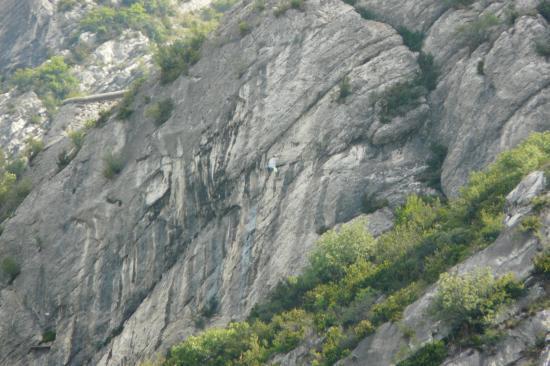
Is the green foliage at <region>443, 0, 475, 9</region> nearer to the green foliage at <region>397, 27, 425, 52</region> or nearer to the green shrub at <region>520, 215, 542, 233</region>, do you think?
the green foliage at <region>397, 27, 425, 52</region>

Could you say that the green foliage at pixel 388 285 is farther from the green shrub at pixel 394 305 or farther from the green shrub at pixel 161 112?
the green shrub at pixel 161 112

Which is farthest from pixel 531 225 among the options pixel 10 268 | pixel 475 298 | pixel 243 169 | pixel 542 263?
pixel 10 268

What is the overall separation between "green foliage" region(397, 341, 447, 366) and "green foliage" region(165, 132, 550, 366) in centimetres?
3

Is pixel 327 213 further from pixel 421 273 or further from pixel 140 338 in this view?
pixel 140 338

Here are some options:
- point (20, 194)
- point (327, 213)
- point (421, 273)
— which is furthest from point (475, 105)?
point (20, 194)

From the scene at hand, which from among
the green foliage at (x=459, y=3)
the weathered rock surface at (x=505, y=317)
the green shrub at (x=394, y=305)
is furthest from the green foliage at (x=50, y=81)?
the weathered rock surface at (x=505, y=317)

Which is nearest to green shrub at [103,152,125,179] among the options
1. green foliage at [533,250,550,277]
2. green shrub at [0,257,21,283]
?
green shrub at [0,257,21,283]

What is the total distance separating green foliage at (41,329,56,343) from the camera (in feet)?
143

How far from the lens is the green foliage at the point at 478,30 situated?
41.1m

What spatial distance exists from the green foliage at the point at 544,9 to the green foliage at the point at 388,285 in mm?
9068

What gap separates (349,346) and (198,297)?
12508 millimetres

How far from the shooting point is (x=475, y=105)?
127ft

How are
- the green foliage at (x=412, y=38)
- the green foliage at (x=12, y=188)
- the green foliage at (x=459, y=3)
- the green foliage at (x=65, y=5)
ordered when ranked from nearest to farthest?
the green foliage at (x=459, y=3) < the green foliage at (x=412, y=38) < the green foliage at (x=12, y=188) < the green foliage at (x=65, y=5)

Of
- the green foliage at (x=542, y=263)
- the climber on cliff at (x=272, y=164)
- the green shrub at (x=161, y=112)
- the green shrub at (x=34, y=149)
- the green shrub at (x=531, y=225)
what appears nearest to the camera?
the green foliage at (x=542, y=263)
